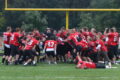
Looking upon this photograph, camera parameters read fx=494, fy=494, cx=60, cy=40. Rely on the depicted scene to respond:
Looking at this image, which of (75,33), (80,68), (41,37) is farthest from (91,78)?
(41,37)

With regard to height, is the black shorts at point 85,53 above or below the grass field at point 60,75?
above

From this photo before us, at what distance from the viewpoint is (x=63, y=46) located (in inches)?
824

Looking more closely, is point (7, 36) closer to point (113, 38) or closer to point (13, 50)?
point (13, 50)

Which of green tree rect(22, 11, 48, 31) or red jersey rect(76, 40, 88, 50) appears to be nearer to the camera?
red jersey rect(76, 40, 88, 50)

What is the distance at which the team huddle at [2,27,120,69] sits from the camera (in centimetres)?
1902

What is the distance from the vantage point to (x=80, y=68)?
17.2 metres

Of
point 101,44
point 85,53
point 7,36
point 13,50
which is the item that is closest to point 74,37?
point 85,53

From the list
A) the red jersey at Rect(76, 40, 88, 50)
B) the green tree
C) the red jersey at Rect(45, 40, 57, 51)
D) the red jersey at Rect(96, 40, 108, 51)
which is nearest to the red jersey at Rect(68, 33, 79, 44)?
the red jersey at Rect(76, 40, 88, 50)

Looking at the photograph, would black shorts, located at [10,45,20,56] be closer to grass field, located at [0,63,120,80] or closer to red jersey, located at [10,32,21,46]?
red jersey, located at [10,32,21,46]

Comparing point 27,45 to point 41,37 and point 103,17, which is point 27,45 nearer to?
point 41,37

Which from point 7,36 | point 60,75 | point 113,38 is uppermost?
point 7,36

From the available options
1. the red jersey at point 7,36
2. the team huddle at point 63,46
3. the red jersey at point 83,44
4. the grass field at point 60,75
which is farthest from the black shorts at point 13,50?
the grass field at point 60,75

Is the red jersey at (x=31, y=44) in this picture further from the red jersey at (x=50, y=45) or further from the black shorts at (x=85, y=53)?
the black shorts at (x=85, y=53)

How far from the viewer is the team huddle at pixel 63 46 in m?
19.0
